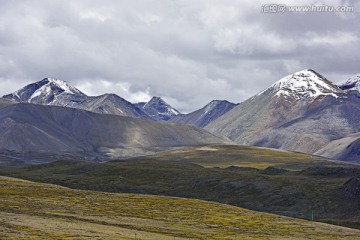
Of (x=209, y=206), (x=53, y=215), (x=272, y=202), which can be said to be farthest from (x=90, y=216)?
(x=272, y=202)

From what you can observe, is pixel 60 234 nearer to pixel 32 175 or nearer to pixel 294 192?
pixel 294 192

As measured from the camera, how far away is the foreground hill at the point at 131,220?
204 feet

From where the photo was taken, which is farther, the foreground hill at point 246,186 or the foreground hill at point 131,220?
the foreground hill at point 246,186

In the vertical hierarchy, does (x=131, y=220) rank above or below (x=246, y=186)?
below

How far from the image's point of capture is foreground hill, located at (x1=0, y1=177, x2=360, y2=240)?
62.2 meters

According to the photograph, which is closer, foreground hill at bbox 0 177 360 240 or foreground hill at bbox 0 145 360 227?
foreground hill at bbox 0 177 360 240

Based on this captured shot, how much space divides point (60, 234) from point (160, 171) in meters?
130

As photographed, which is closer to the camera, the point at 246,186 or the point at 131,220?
the point at 131,220

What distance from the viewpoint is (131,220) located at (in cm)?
8200

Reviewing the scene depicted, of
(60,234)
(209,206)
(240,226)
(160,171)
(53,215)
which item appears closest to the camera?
(60,234)

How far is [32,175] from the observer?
620ft

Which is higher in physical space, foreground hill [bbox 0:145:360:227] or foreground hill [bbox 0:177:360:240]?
foreground hill [bbox 0:145:360:227]

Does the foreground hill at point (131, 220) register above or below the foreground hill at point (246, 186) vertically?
below

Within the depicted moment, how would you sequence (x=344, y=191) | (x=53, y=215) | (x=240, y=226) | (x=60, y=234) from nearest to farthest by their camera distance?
(x=60, y=234) → (x=53, y=215) → (x=240, y=226) → (x=344, y=191)
